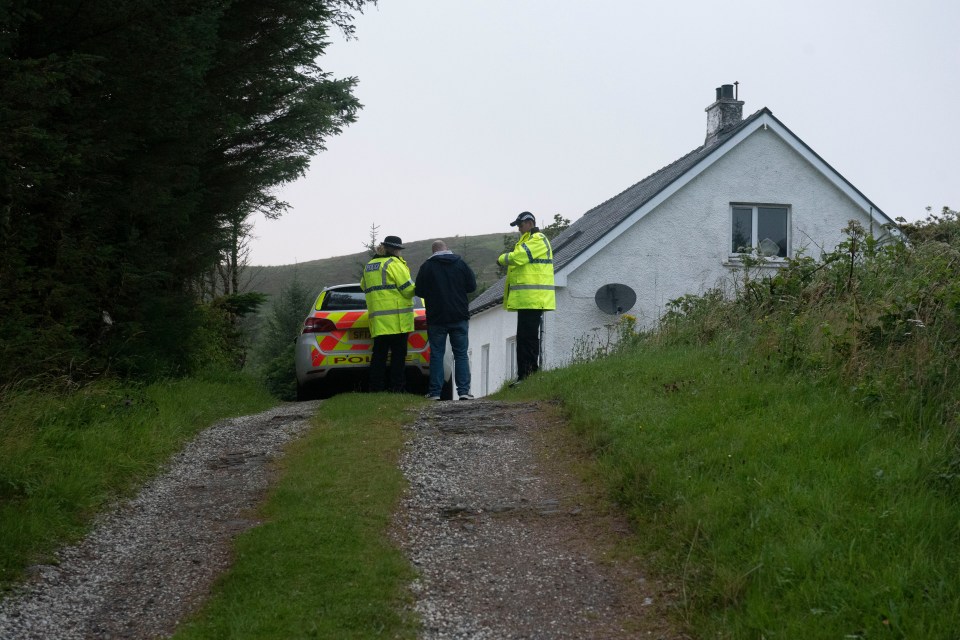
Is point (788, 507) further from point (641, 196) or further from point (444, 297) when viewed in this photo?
point (641, 196)

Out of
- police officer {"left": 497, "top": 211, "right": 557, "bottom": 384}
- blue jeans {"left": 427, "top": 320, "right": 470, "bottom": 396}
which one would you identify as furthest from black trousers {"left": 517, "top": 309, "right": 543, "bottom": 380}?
blue jeans {"left": 427, "top": 320, "right": 470, "bottom": 396}

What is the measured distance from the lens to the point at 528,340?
13.3 metres

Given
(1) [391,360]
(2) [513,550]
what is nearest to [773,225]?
(1) [391,360]

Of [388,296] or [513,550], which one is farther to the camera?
[388,296]

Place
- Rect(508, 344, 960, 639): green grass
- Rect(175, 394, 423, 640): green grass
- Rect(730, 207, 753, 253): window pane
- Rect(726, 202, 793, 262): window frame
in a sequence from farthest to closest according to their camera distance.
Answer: Rect(730, 207, 753, 253): window pane < Rect(726, 202, 793, 262): window frame < Rect(175, 394, 423, 640): green grass < Rect(508, 344, 960, 639): green grass

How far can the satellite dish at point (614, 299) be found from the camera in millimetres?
20906

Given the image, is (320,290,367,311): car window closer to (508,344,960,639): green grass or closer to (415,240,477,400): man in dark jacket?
(415,240,477,400): man in dark jacket

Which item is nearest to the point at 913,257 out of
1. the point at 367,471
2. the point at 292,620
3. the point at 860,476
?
the point at 860,476

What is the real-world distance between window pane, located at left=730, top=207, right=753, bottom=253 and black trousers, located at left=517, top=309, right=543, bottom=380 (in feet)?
33.5

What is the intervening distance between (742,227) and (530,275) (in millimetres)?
10884

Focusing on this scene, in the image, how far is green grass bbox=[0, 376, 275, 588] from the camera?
6.71m

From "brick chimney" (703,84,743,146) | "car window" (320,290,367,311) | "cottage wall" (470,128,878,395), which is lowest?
"car window" (320,290,367,311)

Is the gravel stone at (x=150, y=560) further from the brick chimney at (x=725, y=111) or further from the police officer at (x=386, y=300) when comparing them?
the brick chimney at (x=725, y=111)

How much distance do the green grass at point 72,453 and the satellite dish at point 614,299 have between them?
10.9m
